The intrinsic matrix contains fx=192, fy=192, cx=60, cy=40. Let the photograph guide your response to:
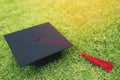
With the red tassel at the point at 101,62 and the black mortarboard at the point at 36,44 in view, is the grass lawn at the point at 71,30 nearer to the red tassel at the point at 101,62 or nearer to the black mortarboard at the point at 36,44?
the red tassel at the point at 101,62

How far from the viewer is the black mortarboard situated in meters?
2.20

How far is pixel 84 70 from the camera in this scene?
2.30m

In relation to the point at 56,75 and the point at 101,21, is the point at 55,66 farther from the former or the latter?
the point at 101,21

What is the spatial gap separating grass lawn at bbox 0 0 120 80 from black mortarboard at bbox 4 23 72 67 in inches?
8.2

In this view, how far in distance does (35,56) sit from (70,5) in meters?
2.03

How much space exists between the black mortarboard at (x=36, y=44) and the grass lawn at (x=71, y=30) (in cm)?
21

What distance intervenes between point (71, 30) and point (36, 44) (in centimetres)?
90

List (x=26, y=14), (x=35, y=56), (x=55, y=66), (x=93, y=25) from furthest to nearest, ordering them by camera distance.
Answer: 1. (x=26, y=14)
2. (x=93, y=25)
3. (x=55, y=66)
4. (x=35, y=56)

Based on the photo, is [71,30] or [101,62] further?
[71,30]

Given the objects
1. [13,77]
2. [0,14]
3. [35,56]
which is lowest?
[0,14]

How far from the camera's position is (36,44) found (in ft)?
7.75

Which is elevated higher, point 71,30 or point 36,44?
point 36,44

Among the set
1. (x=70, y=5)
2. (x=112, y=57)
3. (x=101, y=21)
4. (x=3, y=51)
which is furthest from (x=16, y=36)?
(x=70, y=5)

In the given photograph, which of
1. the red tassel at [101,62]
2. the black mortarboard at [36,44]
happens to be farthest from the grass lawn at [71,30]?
the black mortarboard at [36,44]
